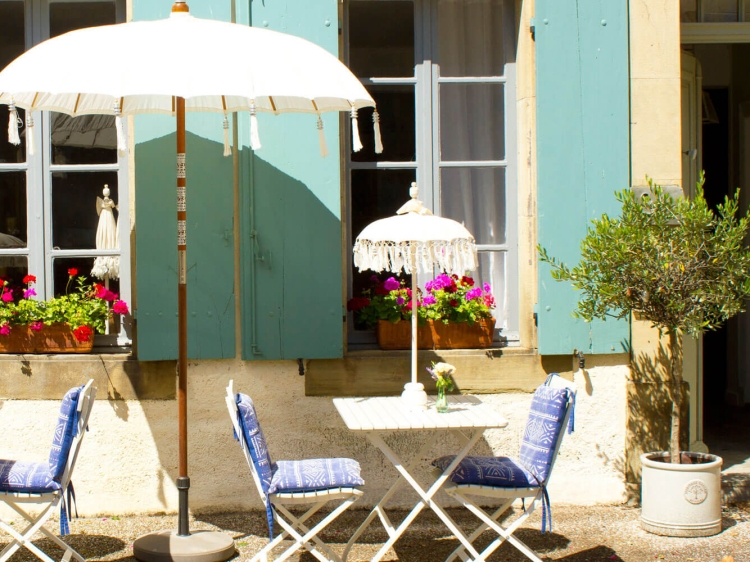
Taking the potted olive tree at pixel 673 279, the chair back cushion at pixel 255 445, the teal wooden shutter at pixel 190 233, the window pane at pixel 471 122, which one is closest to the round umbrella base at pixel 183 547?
the chair back cushion at pixel 255 445

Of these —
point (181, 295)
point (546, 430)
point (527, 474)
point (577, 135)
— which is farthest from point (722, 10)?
point (181, 295)

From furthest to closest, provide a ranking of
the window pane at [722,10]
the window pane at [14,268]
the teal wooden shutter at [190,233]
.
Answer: the window pane at [722,10], the window pane at [14,268], the teal wooden shutter at [190,233]

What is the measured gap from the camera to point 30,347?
4.85m

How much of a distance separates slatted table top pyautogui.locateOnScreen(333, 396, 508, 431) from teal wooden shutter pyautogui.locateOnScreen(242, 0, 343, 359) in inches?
20.6

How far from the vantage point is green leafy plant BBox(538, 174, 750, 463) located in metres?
4.34

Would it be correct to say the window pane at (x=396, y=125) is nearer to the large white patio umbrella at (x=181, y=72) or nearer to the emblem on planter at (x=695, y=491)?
the large white patio umbrella at (x=181, y=72)

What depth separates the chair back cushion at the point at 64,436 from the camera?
3.81 metres

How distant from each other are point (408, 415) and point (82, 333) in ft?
6.07

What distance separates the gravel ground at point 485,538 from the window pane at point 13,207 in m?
1.63

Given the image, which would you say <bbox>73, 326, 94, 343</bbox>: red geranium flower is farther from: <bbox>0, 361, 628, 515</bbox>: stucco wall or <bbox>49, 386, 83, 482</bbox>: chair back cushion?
<bbox>49, 386, 83, 482</bbox>: chair back cushion

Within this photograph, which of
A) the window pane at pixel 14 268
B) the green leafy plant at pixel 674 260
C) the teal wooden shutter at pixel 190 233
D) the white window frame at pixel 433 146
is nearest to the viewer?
the green leafy plant at pixel 674 260

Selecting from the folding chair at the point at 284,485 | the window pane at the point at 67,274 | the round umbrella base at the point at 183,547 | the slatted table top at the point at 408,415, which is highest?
the window pane at the point at 67,274

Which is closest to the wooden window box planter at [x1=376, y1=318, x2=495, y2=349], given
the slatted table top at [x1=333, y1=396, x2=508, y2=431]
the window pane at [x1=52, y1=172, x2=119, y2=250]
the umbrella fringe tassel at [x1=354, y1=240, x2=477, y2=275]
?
the slatted table top at [x1=333, y1=396, x2=508, y2=431]

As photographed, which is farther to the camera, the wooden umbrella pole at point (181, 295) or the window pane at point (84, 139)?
the window pane at point (84, 139)
